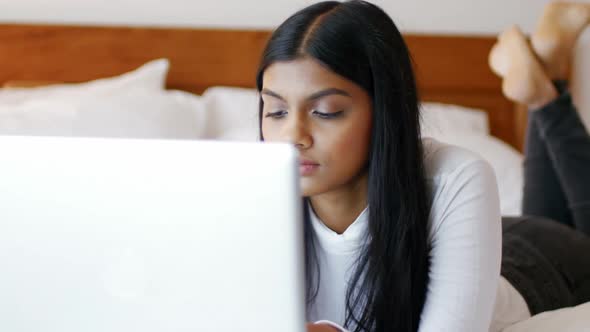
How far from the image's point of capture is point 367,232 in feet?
3.35

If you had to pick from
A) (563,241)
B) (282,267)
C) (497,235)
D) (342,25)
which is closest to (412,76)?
(342,25)

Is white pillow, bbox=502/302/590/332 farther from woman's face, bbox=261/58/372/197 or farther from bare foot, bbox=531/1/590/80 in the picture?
bare foot, bbox=531/1/590/80

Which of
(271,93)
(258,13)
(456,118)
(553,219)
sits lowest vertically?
(553,219)

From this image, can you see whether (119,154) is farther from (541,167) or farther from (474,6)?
(474,6)

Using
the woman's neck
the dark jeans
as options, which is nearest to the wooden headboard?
the dark jeans

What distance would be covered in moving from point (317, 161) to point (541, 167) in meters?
1.01

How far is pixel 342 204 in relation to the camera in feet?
3.57

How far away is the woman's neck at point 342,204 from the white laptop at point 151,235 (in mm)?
470

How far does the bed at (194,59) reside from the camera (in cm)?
238

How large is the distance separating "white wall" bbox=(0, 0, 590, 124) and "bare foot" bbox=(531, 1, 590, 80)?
2.31ft

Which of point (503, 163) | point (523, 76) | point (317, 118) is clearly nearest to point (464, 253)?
point (317, 118)

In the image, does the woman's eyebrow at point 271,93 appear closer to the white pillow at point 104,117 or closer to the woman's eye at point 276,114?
the woman's eye at point 276,114

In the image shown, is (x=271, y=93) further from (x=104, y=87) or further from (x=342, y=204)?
(x=104, y=87)

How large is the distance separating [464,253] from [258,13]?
1.69m
